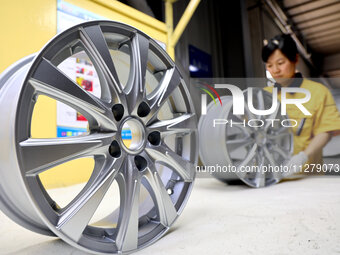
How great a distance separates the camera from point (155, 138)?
3.33ft

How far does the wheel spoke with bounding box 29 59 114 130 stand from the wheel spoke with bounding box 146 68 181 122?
0.20 m

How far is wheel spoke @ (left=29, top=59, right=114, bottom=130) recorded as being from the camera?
70 centimetres

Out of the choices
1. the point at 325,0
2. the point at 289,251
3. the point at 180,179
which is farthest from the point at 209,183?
the point at 325,0

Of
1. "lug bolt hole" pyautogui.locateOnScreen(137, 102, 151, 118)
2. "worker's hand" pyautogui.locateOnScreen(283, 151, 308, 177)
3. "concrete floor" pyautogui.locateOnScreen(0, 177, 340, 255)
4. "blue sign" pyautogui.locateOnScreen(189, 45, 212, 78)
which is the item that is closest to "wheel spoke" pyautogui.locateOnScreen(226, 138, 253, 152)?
"concrete floor" pyautogui.locateOnScreen(0, 177, 340, 255)

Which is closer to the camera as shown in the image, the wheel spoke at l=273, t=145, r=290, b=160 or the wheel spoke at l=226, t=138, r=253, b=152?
the wheel spoke at l=226, t=138, r=253, b=152

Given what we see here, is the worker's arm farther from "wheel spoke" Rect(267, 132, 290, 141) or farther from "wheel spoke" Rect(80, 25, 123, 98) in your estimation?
"wheel spoke" Rect(80, 25, 123, 98)

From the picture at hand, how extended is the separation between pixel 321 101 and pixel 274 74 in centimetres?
94

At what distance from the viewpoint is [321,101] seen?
2.99m

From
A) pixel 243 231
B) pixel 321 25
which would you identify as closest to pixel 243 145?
pixel 243 231

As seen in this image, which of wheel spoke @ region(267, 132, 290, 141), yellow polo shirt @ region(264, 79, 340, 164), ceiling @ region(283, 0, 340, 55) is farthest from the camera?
ceiling @ region(283, 0, 340, 55)

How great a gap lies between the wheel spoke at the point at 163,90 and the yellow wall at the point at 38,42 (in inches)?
64.6

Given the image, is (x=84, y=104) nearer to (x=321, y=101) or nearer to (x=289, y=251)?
(x=289, y=251)

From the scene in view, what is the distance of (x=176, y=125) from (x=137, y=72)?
0.27 meters

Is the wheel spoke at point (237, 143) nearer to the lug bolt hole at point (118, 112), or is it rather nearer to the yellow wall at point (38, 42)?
the lug bolt hole at point (118, 112)
